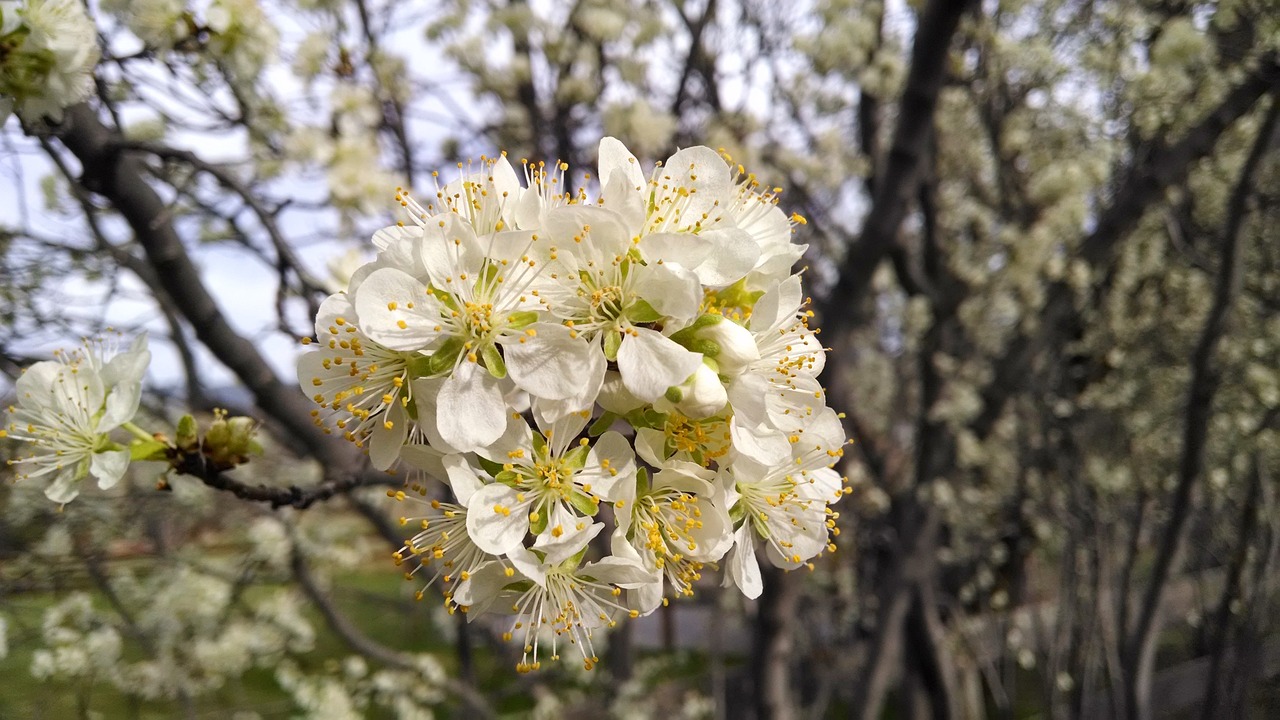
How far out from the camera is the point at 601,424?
92 cm

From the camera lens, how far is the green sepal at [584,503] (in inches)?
36.1

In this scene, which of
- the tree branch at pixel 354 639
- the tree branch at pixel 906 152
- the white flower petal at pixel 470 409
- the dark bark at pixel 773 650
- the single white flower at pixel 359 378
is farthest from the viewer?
the dark bark at pixel 773 650

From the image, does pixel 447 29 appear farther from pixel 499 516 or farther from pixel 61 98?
pixel 499 516

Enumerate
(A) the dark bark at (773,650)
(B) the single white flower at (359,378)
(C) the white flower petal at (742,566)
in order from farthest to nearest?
(A) the dark bark at (773,650) → (C) the white flower petal at (742,566) → (B) the single white flower at (359,378)

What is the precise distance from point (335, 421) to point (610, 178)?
1.60 ft

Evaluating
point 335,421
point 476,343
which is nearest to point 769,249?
point 476,343

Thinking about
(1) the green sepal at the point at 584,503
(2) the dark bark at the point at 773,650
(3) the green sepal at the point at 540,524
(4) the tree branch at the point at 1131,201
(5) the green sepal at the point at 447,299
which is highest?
(4) the tree branch at the point at 1131,201

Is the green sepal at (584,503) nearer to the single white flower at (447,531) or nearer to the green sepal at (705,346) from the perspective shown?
the single white flower at (447,531)

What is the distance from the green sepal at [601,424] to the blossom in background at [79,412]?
2.25ft

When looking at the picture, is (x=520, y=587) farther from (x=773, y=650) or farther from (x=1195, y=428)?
(x=773, y=650)

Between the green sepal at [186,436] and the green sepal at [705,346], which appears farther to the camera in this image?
the green sepal at [186,436]

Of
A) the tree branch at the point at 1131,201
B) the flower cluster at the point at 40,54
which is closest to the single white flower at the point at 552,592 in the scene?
the flower cluster at the point at 40,54

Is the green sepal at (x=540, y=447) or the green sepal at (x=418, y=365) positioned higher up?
the green sepal at (x=418, y=365)

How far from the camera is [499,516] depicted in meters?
0.86
